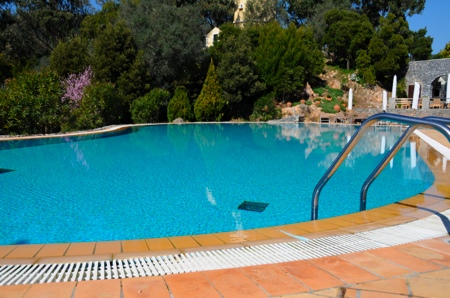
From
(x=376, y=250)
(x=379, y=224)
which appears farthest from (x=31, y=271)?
(x=379, y=224)

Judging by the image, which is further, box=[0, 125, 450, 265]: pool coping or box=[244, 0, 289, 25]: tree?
box=[244, 0, 289, 25]: tree

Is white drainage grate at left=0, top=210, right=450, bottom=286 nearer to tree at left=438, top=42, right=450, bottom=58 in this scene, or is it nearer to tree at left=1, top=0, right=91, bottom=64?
tree at left=1, top=0, right=91, bottom=64

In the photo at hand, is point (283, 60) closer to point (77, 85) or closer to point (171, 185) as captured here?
point (77, 85)

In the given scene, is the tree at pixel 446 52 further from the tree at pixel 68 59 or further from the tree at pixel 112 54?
the tree at pixel 68 59

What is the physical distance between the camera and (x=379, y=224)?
3.73 m

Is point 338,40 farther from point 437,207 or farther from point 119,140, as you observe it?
point 437,207

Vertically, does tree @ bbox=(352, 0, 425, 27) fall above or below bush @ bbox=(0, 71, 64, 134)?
above

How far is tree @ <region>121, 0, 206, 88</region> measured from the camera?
22.6 m

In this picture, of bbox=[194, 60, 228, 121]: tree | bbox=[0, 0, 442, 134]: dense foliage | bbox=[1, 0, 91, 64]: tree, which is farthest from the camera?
bbox=[1, 0, 91, 64]: tree

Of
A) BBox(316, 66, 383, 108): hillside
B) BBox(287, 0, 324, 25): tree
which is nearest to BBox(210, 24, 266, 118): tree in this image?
BBox(316, 66, 383, 108): hillside

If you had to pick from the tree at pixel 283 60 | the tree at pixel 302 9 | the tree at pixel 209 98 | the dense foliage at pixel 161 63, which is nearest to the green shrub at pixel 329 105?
the dense foliage at pixel 161 63

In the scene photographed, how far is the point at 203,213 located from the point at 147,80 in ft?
61.2

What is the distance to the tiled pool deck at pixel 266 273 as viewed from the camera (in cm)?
228

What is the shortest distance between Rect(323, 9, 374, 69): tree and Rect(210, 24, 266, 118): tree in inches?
350
